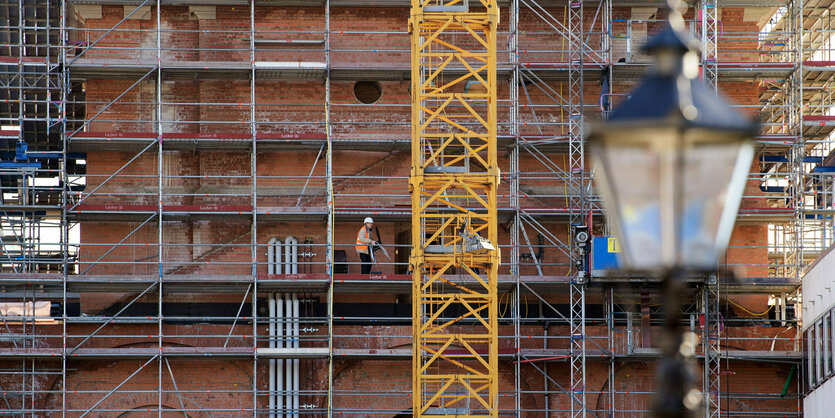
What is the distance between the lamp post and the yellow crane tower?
Result: 68.0ft

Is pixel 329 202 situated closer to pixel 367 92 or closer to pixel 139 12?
pixel 367 92

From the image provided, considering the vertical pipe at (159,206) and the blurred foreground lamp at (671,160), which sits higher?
the vertical pipe at (159,206)

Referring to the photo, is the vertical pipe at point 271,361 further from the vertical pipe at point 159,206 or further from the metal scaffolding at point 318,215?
the vertical pipe at point 159,206

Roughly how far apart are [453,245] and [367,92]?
204 inches

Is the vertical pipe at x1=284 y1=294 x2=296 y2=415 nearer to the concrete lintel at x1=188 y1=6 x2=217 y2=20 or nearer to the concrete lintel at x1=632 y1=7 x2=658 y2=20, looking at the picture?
the concrete lintel at x1=188 y1=6 x2=217 y2=20

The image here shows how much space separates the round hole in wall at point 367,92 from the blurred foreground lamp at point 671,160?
25337 mm

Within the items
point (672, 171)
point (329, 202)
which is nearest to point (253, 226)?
point (329, 202)

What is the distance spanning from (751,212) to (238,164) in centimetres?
1060

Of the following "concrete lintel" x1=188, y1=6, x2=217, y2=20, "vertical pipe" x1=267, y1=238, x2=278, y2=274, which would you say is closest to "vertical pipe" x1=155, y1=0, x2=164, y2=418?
"concrete lintel" x1=188, y1=6, x2=217, y2=20

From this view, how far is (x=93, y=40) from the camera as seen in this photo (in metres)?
29.8

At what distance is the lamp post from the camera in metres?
5.00

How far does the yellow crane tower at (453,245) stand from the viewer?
26.8 metres

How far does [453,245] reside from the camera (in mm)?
26781

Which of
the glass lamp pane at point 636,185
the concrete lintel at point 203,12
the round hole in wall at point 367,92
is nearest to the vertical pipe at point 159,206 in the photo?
the concrete lintel at point 203,12
